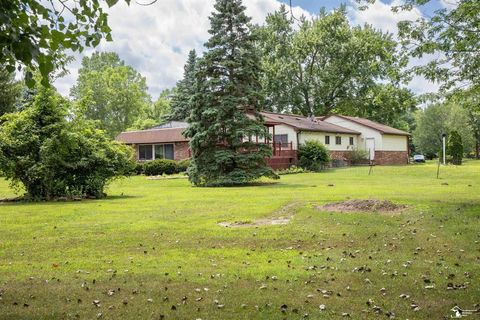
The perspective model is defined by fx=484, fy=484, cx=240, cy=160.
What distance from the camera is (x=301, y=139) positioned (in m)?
41.4

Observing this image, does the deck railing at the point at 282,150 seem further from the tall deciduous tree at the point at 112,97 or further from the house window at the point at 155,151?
the tall deciduous tree at the point at 112,97

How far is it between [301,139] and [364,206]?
28949 mm

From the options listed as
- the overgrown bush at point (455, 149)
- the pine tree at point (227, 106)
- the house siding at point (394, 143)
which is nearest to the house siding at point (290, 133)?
the house siding at point (394, 143)

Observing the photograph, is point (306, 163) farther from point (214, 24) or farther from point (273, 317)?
point (273, 317)

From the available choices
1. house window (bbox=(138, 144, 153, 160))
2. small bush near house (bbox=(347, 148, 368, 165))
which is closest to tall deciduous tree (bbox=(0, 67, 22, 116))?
house window (bbox=(138, 144, 153, 160))

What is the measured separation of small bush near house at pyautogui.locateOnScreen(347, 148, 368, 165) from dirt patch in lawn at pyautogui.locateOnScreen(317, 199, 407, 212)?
33.6 m

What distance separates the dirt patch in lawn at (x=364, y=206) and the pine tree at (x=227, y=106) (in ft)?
37.6

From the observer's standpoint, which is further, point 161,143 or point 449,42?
point 161,143

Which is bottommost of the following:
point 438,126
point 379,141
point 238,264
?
point 238,264

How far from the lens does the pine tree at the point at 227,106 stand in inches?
966

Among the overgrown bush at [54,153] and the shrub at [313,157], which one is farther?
the shrub at [313,157]

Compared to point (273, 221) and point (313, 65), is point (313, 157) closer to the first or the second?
point (313, 65)

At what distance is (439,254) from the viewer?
7.95 meters

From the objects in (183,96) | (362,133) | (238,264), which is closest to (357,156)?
(362,133)
